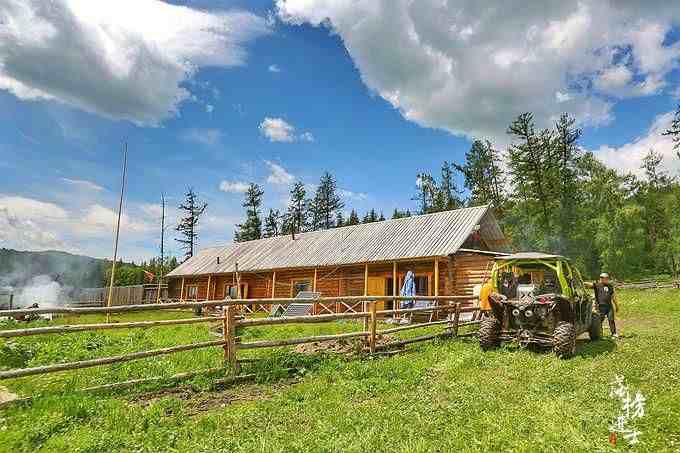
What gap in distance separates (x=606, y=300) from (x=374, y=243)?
39.8 ft

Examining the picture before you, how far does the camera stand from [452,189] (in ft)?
160

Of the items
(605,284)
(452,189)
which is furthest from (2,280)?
(605,284)

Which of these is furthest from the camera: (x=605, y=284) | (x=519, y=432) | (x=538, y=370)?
(x=605, y=284)

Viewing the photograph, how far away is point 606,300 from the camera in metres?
11.3

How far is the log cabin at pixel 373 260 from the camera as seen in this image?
1855cm

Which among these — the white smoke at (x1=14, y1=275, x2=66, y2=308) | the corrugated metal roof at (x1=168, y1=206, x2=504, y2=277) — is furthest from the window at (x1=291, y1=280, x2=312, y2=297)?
the white smoke at (x1=14, y1=275, x2=66, y2=308)

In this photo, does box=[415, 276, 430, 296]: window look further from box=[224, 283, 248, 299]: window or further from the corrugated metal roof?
box=[224, 283, 248, 299]: window

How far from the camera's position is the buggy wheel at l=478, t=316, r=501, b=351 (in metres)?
9.44

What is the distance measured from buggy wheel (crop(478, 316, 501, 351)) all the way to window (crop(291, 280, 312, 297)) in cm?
1507

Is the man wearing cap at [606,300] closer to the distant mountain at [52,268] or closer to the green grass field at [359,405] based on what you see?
the green grass field at [359,405]

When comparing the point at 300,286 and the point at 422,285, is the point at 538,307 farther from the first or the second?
the point at 300,286

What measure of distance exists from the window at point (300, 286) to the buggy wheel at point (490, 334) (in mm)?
15074

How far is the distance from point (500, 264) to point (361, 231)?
49.4 ft

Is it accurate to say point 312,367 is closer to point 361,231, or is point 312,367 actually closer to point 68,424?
point 68,424
